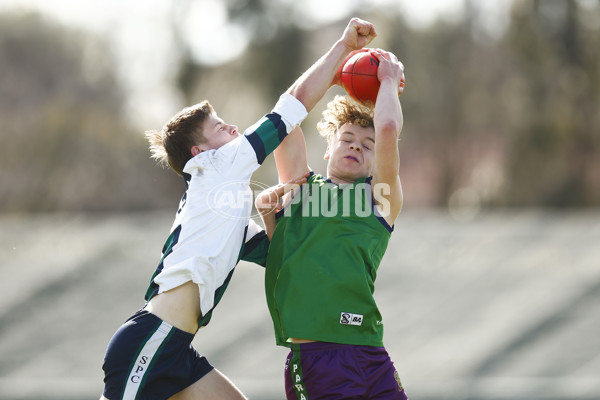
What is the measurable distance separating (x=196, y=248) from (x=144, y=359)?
1.77 feet

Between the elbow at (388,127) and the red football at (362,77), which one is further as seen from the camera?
the red football at (362,77)

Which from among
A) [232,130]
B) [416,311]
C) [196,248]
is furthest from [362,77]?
[416,311]

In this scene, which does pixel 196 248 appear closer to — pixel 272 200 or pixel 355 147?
pixel 272 200

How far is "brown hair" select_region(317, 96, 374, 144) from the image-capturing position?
412 cm

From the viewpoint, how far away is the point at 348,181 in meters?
4.08

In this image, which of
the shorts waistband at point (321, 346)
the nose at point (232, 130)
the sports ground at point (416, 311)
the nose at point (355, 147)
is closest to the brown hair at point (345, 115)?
the nose at point (355, 147)

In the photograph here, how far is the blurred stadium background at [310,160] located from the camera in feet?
42.5

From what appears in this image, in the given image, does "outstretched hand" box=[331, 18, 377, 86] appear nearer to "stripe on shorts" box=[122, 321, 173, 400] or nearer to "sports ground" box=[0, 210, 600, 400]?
"stripe on shorts" box=[122, 321, 173, 400]

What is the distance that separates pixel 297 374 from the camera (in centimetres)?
379

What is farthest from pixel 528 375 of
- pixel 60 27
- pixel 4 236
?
pixel 60 27

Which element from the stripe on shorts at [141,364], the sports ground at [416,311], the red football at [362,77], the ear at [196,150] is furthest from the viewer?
the sports ground at [416,311]

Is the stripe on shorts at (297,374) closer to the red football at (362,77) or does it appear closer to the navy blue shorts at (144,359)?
the navy blue shorts at (144,359)

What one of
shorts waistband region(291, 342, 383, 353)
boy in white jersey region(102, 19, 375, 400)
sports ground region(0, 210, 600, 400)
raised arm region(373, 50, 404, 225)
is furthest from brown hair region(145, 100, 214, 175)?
sports ground region(0, 210, 600, 400)

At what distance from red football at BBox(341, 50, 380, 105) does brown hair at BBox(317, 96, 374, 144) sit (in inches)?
1.8
